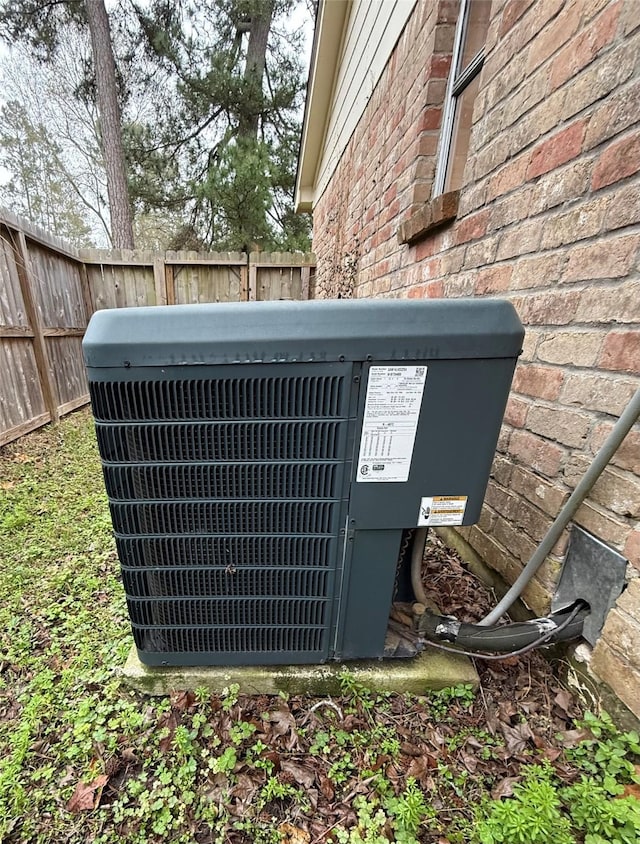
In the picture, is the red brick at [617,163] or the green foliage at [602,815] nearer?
the green foliage at [602,815]

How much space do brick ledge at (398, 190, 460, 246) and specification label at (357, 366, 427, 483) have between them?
1321 mm

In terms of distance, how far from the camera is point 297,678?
4.38 ft

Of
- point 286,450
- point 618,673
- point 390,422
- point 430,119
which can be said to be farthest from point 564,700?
point 430,119

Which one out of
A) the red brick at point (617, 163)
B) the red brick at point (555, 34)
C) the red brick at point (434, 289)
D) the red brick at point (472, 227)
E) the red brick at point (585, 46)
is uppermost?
the red brick at point (555, 34)

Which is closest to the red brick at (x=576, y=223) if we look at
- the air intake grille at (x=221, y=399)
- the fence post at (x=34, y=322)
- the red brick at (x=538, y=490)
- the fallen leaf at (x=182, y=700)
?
the red brick at (x=538, y=490)

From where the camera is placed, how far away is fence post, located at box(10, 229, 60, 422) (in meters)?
3.69

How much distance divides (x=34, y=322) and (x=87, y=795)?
162 inches

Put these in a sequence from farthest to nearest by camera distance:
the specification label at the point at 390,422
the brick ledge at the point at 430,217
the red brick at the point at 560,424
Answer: the brick ledge at the point at 430,217, the red brick at the point at 560,424, the specification label at the point at 390,422

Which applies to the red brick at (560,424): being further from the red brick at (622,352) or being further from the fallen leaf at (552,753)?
the fallen leaf at (552,753)

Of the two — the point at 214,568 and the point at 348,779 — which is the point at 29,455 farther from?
the point at 348,779

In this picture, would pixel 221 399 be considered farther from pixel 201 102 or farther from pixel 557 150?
pixel 201 102

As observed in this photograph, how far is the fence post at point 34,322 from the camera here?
3.69 metres

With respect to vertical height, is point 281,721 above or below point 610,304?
below

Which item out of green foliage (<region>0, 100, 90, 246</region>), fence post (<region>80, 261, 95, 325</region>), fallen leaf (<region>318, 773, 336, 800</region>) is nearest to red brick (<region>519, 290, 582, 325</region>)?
fallen leaf (<region>318, 773, 336, 800</region>)
